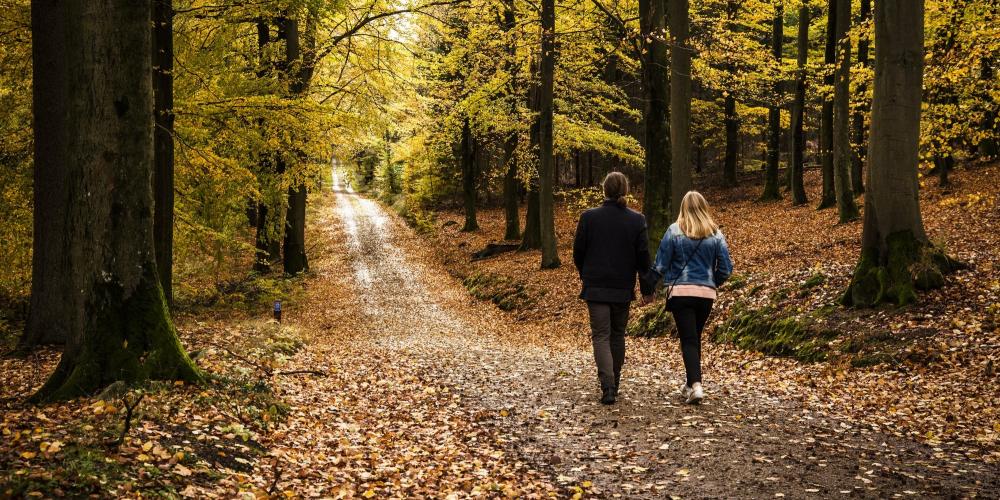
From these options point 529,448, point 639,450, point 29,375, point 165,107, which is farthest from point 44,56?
point 639,450

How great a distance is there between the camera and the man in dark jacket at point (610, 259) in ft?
→ 21.7

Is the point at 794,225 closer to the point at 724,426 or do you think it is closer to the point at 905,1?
the point at 905,1

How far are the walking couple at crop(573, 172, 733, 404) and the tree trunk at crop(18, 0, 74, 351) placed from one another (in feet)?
22.2

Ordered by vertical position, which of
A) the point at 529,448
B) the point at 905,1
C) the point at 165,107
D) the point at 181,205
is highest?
the point at 905,1

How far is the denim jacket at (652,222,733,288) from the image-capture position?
6582 millimetres

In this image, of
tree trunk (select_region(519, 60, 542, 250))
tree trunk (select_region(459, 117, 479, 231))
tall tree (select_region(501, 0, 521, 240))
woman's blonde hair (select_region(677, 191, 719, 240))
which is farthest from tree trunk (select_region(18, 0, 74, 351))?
tree trunk (select_region(459, 117, 479, 231))

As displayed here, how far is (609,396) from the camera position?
271 inches

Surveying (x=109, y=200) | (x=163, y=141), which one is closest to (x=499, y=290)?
(x=163, y=141)

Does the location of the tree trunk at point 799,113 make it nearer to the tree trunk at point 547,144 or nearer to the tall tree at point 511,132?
the tree trunk at point 547,144

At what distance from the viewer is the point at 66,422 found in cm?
513

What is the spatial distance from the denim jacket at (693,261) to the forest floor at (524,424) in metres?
1.28

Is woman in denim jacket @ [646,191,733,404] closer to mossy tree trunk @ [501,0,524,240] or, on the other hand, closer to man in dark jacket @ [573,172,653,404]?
man in dark jacket @ [573,172,653,404]

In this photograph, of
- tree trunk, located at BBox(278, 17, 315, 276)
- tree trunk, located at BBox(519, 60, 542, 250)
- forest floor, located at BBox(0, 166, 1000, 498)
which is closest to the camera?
forest floor, located at BBox(0, 166, 1000, 498)

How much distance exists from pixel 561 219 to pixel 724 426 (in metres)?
23.3
